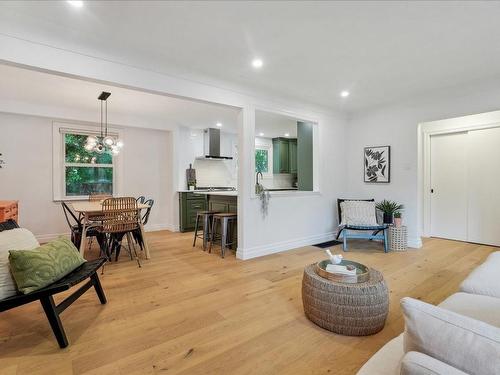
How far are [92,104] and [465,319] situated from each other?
17.7 feet

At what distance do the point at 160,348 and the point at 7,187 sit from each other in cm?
464

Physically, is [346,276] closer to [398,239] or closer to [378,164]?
[398,239]

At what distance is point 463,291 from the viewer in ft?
5.74

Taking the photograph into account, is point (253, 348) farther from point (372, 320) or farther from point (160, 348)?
point (372, 320)

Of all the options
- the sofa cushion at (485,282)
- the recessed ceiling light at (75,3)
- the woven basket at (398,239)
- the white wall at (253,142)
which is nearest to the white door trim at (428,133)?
the woven basket at (398,239)

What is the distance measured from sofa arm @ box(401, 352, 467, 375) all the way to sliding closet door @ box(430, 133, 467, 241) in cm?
517

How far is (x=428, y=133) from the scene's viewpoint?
5094 mm

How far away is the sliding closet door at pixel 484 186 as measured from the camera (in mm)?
4370

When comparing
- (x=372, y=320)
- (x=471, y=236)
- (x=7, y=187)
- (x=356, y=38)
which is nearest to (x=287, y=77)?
(x=356, y=38)

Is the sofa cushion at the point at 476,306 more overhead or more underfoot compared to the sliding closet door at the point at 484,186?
more underfoot

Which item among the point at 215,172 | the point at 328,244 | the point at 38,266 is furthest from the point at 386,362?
the point at 215,172

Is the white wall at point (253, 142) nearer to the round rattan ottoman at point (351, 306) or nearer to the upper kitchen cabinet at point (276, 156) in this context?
the upper kitchen cabinet at point (276, 156)

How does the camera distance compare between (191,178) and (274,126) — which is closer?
(191,178)

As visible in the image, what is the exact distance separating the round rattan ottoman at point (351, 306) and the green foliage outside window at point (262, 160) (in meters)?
6.03
